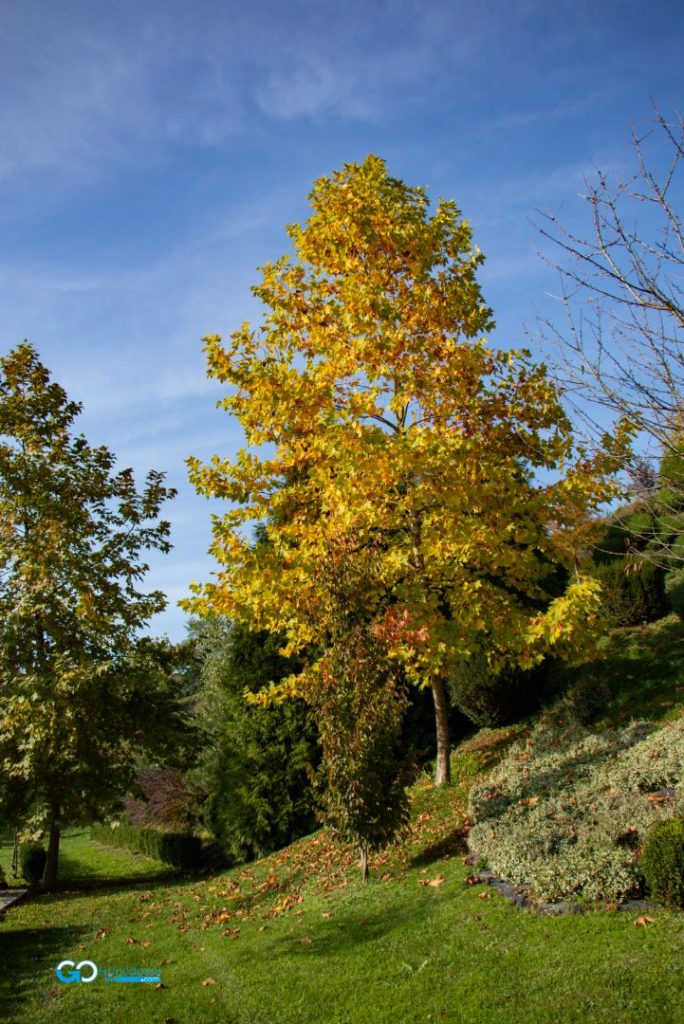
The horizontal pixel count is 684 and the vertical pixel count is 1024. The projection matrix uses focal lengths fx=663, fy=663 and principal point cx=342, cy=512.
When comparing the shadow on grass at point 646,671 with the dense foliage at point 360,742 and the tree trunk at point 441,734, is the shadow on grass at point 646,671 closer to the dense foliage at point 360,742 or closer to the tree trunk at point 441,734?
the tree trunk at point 441,734

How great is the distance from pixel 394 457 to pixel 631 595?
9980 mm

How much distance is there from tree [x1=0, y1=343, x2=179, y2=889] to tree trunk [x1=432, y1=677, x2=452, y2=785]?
19.3ft

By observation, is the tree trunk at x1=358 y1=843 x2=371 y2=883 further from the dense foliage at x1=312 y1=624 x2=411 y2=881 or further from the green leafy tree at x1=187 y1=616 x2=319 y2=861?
the green leafy tree at x1=187 y1=616 x2=319 y2=861

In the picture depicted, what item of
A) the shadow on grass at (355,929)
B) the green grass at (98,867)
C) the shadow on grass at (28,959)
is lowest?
the green grass at (98,867)

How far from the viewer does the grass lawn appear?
484 cm

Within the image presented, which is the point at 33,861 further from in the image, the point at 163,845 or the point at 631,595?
the point at 631,595

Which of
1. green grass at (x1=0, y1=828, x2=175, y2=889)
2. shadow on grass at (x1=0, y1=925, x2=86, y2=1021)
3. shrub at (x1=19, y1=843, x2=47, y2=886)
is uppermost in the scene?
shadow on grass at (x1=0, y1=925, x2=86, y2=1021)

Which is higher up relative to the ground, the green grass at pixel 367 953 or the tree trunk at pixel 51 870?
the green grass at pixel 367 953

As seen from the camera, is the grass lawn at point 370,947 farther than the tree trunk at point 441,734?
No

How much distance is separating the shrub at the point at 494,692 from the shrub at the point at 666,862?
7.49 m

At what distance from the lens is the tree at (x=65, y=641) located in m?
12.9

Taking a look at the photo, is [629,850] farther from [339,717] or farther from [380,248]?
[380,248]

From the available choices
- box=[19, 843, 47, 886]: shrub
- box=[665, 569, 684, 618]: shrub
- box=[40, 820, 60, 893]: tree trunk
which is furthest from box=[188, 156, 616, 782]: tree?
box=[19, 843, 47, 886]: shrub

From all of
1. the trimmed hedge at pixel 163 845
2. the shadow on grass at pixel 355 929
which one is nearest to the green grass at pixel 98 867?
the trimmed hedge at pixel 163 845
